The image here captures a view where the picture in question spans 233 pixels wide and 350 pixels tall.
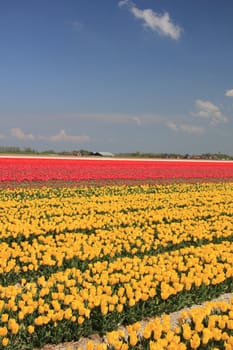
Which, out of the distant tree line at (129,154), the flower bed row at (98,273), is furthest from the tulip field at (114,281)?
the distant tree line at (129,154)

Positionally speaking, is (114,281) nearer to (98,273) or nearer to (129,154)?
(98,273)

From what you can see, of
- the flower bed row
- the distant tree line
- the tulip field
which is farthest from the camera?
the distant tree line

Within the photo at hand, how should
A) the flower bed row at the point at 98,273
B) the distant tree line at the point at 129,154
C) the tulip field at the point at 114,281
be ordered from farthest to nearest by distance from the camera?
the distant tree line at the point at 129,154
the flower bed row at the point at 98,273
the tulip field at the point at 114,281

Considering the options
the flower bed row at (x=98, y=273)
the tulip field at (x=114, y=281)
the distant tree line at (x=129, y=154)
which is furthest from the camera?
the distant tree line at (x=129, y=154)

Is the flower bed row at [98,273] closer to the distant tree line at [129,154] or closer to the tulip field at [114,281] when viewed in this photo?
the tulip field at [114,281]

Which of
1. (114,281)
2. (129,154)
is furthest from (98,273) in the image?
(129,154)

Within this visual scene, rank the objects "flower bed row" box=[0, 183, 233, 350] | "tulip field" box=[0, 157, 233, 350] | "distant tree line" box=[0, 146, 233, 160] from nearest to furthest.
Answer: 1. "tulip field" box=[0, 157, 233, 350]
2. "flower bed row" box=[0, 183, 233, 350]
3. "distant tree line" box=[0, 146, 233, 160]

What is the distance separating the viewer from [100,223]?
421 inches

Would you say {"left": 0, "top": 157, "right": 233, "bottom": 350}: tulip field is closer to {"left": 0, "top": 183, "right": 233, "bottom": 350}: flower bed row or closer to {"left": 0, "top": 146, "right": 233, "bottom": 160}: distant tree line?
{"left": 0, "top": 183, "right": 233, "bottom": 350}: flower bed row

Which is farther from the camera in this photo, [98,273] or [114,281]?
[98,273]

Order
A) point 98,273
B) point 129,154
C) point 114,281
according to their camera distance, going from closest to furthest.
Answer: point 114,281, point 98,273, point 129,154

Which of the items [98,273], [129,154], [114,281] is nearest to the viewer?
[114,281]

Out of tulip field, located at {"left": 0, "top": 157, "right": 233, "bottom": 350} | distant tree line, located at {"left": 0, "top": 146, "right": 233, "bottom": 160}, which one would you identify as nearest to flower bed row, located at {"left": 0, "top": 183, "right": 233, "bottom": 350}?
tulip field, located at {"left": 0, "top": 157, "right": 233, "bottom": 350}

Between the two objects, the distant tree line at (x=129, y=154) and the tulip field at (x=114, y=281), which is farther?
the distant tree line at (x=129, y=154)
